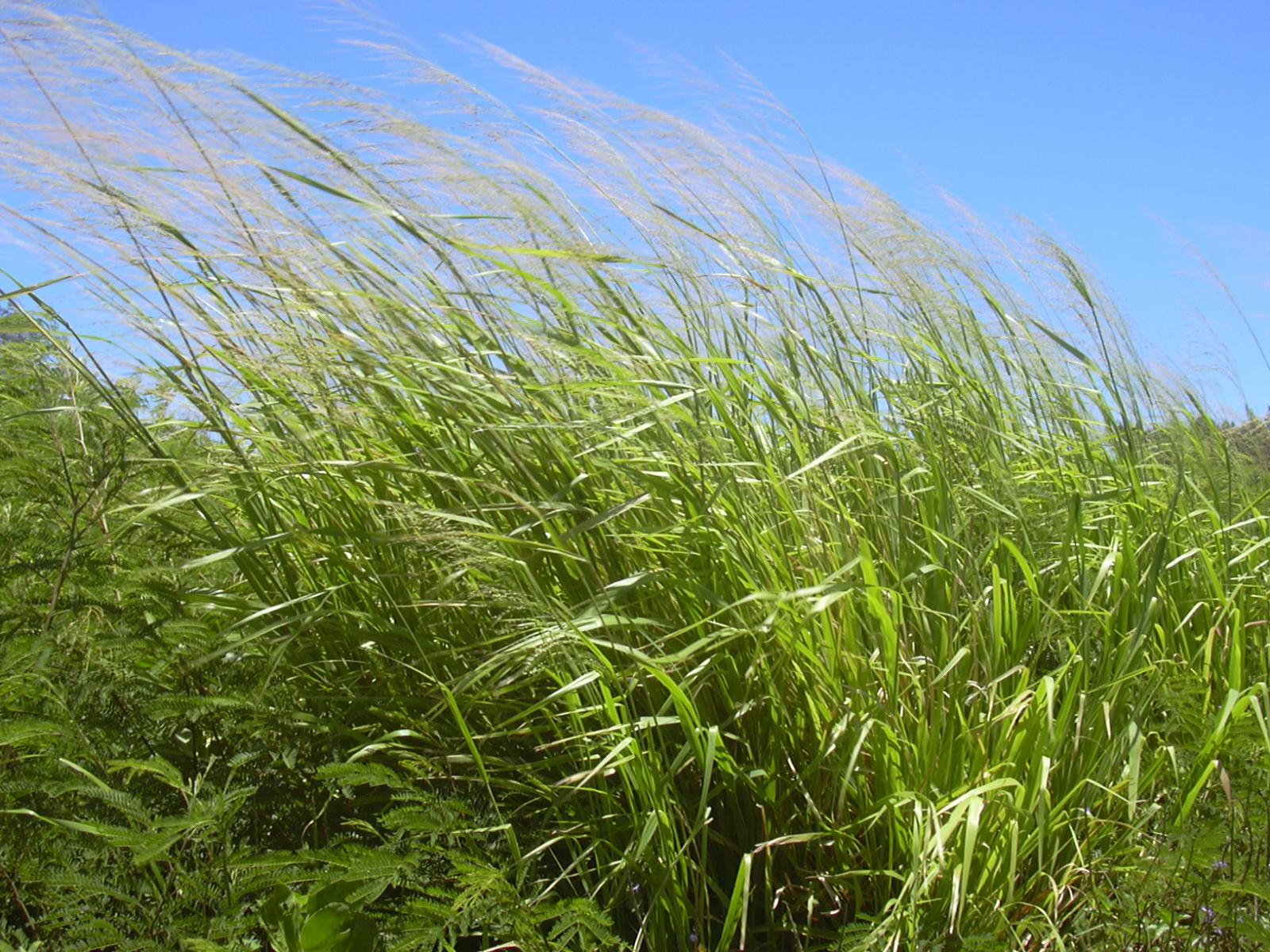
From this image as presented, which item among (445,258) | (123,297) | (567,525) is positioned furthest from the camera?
(123,297)

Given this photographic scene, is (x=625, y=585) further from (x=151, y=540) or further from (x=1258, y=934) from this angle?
(x=151, y=540)

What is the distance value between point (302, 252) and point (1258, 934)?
1.86 m

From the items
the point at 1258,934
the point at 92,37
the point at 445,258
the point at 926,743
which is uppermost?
the point at 92,37

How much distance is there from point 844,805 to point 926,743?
0.16 m

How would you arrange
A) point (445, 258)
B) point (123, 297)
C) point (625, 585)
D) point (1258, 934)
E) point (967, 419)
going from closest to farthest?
1. point (1258, 934)
2. point (625, 585)
3. point (445, 258)
4. point (123, 297)
5. point (967, 419)

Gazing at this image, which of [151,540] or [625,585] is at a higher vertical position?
[625,585]

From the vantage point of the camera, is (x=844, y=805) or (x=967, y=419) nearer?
(x=844, y=805)

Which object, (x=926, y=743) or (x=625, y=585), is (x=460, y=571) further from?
(x=926, y=743)

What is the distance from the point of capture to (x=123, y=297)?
2158 millimetres

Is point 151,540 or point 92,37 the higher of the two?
point 92,37

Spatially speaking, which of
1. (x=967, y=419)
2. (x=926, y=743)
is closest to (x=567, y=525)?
(x=926, y=743)

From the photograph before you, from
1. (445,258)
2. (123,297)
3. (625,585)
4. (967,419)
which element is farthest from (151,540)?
(967,419)

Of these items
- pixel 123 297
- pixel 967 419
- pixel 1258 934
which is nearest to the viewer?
pixel 1258 934

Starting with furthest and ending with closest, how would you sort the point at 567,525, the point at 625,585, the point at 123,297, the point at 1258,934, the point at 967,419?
1. the point at 967,419
2. the point at 123,297
3. the point at 567,525
4. the point at 625,585
5. the point at 1258,934
